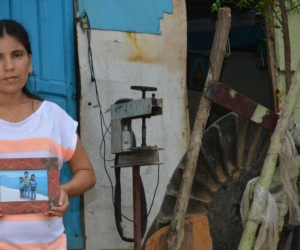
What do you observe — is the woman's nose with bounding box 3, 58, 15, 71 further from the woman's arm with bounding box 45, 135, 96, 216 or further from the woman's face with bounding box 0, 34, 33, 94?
the woman's arm with bounding box 45, 135, 96, 216

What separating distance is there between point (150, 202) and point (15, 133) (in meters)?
3.48

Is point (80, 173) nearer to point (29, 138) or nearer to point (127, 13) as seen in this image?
point (29, 138)

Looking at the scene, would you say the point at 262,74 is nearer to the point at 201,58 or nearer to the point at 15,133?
the point at 201,58

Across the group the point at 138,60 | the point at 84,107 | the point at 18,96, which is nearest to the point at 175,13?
the point at 138,60

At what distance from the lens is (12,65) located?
102 inches

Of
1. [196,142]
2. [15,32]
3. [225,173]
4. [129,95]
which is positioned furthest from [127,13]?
[15,32]

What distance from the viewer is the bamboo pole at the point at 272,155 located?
12.7 feet

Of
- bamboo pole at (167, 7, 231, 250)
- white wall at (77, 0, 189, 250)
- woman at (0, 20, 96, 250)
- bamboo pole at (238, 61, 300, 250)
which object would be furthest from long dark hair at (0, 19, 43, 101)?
white wall at (77, 0, 189, 250)

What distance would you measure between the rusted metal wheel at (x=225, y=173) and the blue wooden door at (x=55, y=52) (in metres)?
1.45

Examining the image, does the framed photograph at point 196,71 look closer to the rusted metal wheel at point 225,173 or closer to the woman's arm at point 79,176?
the rusted metal wheel at point 225,173

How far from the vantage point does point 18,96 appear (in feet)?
8.65

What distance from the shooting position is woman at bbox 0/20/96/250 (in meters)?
2.43

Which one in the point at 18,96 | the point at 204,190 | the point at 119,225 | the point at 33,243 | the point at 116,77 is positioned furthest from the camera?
the point at 116,77

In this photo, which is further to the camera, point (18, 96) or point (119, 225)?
point (119, 225)
